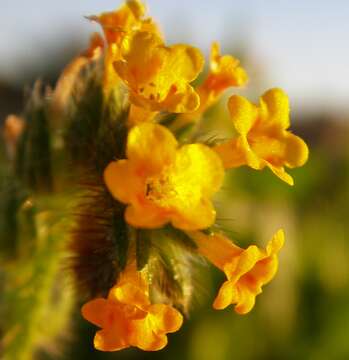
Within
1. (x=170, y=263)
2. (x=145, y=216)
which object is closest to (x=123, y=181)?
(x=145, y=216)

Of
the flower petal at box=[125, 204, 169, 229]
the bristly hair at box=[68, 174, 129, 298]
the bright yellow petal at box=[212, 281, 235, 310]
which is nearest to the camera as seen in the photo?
the flower petal at box=[125, 204, 169, 229]

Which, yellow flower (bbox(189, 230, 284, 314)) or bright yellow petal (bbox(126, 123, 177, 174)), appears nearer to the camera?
bright yellow petal (bbox(126, 123, 177, 174))

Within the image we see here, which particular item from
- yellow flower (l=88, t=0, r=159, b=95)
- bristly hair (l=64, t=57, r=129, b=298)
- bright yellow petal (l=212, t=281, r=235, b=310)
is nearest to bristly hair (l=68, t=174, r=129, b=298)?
bristly hair (l=64, t=57, r=129, b=298)

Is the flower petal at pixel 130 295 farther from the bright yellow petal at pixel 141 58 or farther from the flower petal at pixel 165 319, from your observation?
the bright yellow petal at pixel 141 58

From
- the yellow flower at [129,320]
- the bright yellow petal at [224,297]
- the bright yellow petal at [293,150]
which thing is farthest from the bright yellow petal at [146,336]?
the bright yellow petal at [293,150]

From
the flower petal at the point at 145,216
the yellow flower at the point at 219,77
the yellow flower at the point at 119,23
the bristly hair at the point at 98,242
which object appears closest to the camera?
the flower petal at the point at 145,216

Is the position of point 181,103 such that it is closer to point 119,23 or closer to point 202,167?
point 202,167

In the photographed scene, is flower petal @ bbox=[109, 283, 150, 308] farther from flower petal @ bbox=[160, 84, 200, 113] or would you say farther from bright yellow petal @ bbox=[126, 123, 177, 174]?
flower petal @ bbox=[160, 84, 200, 113]
